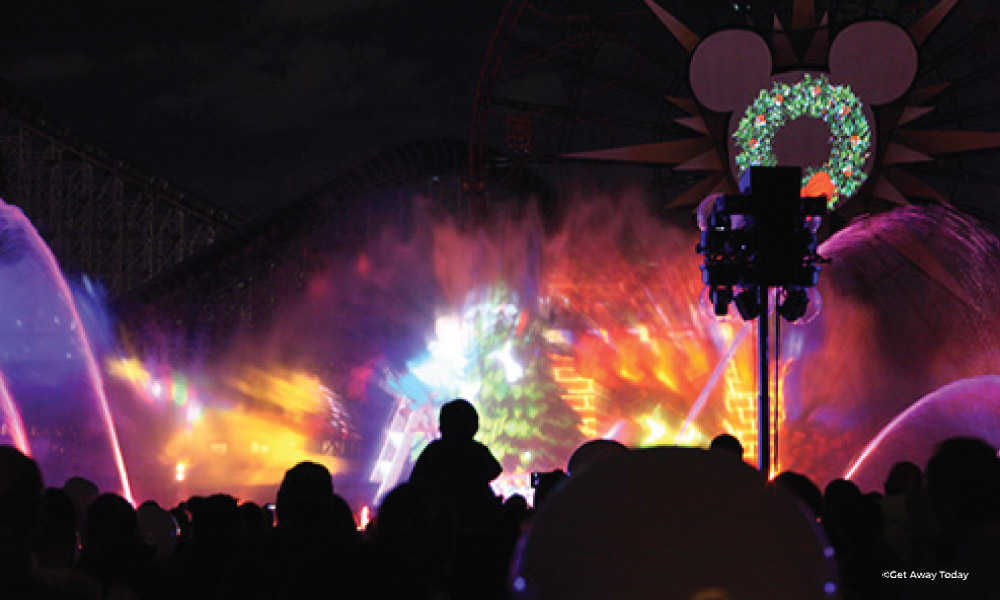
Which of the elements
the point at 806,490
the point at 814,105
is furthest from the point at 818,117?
the point at 806,490

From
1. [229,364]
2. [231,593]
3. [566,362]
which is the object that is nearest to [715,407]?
[566,362]

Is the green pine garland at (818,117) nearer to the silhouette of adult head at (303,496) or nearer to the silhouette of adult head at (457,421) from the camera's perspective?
the silhouette of adult head at (457,421)

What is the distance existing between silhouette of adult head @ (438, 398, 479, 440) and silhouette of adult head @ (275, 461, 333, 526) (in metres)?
1.79

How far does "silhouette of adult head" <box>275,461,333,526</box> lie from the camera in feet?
11.7

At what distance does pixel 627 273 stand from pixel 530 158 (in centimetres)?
384

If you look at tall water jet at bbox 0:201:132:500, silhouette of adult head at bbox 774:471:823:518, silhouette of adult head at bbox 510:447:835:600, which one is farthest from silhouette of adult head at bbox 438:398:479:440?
tall water jet at bbox 0:201:132:500

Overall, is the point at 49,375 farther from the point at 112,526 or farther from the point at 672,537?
the point at 672,537

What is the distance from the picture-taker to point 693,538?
2.00m

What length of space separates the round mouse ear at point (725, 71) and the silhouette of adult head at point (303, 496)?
1905cm

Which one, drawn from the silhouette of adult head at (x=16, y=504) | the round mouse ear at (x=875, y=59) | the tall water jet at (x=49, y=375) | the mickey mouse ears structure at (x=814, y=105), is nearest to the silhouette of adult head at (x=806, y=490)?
the silhouette of adult head at (x=16, y=504)

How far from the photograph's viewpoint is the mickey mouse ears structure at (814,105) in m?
21.5

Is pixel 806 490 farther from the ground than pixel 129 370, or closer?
closer

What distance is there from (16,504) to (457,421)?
2.96m

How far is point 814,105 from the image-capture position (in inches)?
863
